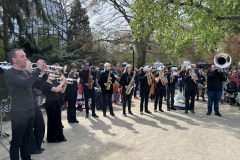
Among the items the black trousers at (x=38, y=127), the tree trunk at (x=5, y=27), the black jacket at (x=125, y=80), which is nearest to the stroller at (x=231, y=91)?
the black jacket at (x=125, y=80)

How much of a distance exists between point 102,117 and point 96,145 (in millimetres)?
3235

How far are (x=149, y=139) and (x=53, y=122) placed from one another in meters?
2.28

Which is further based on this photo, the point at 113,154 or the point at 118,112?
the point at 118,112

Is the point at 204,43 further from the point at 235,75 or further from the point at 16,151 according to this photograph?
the point at 16,151

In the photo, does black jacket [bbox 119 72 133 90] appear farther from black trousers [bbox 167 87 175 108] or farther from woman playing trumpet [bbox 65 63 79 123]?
woman playing trumpet [bbox 65 63 79 123]

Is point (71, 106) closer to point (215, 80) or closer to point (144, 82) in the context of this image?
point (144, 82)

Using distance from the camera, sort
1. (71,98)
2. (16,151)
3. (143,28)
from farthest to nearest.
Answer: (143,28) → (71,98) → (16,151)

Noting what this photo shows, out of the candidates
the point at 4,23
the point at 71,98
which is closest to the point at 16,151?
the point at 71,98

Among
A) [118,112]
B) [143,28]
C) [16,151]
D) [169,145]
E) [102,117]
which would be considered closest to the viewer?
[16,151]

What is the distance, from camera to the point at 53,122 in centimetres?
590

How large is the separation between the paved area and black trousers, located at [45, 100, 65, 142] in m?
0.20

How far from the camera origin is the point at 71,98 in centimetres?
793

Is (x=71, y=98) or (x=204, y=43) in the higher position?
(x=204, y=43)

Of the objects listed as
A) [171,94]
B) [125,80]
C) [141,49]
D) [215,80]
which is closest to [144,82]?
[125,80]
